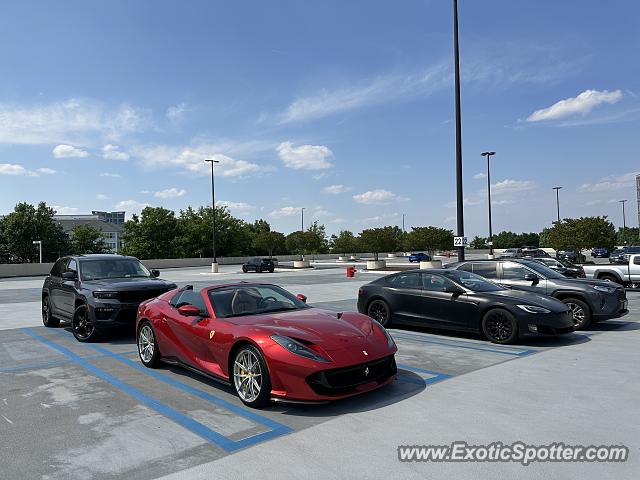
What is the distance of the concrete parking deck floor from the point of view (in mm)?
3766

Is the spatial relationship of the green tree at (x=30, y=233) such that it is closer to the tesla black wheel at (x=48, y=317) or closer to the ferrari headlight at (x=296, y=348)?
the tesla black wheel at (x=48, y=317)

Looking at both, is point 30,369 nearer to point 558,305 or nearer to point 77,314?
point 77,314

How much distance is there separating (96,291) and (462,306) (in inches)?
269

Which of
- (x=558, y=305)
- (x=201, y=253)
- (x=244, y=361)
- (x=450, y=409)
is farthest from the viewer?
(x=201, y=253)

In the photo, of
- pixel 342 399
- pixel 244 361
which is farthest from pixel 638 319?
pixel 244 361

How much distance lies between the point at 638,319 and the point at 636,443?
866cm

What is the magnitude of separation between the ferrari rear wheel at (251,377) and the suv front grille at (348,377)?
54cm

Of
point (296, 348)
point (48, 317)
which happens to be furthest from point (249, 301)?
point (48, 317)

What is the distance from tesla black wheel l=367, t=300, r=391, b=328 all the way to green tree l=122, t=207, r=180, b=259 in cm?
6106

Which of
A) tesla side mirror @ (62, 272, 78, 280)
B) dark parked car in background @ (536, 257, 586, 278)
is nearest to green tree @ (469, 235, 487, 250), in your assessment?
dark parked car in background @ (536, 257, 586, 278)

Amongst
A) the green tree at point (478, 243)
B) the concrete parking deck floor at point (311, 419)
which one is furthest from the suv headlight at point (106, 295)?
the green tree at point (478, 243)

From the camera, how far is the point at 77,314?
949 cm

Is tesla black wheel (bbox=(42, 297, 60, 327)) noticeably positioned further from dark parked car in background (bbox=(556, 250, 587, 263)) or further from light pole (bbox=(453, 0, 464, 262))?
dark parked car in background (bbox=(556, 250, 587, 263))

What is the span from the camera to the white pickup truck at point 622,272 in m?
17.3
